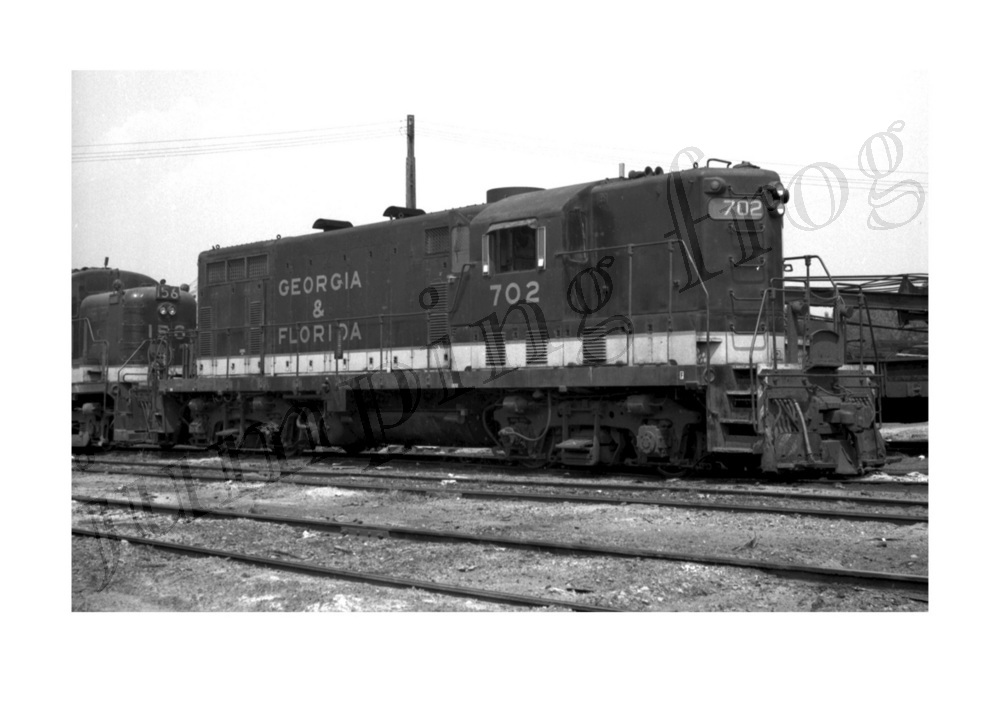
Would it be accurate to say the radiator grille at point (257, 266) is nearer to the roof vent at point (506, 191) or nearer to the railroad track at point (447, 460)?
the railroad track at point (447, 460)

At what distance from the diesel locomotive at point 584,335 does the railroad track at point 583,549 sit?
381 centimetres

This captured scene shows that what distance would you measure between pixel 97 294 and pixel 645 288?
12198 mm

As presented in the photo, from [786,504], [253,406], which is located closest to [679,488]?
[786,504]

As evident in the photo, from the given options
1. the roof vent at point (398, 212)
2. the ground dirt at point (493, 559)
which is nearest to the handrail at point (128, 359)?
the roof vent at point (398, 212)

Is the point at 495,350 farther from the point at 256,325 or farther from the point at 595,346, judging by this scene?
the point at 256,325

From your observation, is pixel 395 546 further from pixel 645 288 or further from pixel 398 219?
pixel 398 219

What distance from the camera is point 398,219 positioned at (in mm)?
14180

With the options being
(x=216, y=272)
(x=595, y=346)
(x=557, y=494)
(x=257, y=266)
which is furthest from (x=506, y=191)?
(x=216, y=272)

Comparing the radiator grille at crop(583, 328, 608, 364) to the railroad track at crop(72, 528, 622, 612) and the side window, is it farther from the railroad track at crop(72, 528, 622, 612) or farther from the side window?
the railroad track at crop(72, 528, 622, 612)

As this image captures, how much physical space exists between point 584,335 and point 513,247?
152 centimetres

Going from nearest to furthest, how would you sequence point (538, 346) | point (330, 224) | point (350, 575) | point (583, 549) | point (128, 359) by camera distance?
point (350, 575), point (583, 549), point (538, 346), point (330, 224), point (128, 359)

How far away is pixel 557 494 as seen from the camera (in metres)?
10.1

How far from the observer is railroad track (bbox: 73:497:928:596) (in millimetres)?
6009

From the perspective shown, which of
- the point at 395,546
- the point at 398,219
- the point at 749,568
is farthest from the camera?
the point at 398,219
